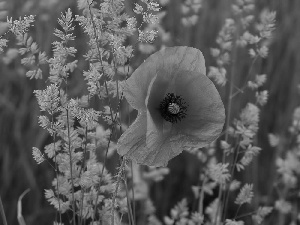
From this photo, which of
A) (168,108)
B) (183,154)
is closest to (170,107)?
(168,108)

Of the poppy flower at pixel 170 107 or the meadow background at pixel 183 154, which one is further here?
the meadow background at pixel 183 154

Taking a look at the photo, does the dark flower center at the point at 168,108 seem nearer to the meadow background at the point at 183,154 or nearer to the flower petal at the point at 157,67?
the flower petal at the point at 157,67

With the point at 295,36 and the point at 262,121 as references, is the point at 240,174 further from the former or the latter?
the point at 295,36

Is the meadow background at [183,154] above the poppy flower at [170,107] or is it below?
below

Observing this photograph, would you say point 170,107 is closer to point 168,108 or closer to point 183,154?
point 168,108

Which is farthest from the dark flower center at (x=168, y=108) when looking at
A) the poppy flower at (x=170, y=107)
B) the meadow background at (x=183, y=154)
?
the meadow background at (x=183, y=154)

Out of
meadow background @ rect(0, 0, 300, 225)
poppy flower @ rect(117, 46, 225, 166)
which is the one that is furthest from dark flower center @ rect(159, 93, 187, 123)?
meadow background @ rect(0, 0, 300, 225)

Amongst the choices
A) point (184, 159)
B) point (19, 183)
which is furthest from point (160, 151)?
point (184, 159)
